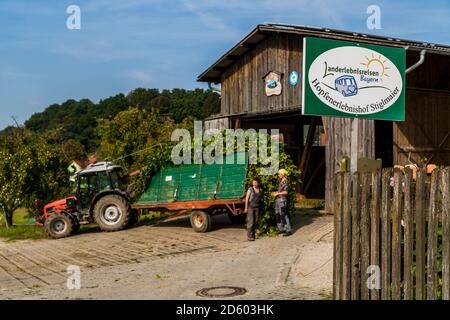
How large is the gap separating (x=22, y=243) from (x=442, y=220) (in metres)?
13.2

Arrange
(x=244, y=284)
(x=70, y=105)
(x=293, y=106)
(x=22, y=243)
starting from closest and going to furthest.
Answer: (x=244, y=284), (x=22, y=243), (x=293, y=106), (x=70, y=105)

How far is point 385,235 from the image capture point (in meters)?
6.18

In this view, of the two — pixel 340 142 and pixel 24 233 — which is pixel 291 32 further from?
pixel 24 233

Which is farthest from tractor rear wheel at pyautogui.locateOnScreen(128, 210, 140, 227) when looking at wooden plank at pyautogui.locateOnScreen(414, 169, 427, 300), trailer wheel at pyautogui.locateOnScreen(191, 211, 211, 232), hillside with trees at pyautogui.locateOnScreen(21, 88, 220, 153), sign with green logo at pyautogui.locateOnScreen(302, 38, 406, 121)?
hillside with trees at pyautogui.locateOnScreen(21, 88, 220, 153)

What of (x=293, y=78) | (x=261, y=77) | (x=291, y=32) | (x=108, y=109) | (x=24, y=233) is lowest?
(x=24, y=233)

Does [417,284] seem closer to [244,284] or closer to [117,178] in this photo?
[244,284]

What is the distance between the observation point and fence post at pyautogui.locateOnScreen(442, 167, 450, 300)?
18.2 ft

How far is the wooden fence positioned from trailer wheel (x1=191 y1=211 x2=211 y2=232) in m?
8.09

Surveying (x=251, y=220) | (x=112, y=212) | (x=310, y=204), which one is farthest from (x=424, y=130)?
(x=112, y=212)

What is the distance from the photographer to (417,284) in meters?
5.86

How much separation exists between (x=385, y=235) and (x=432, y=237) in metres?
0.59

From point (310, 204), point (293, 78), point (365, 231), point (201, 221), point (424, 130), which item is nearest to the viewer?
point (365, 231)

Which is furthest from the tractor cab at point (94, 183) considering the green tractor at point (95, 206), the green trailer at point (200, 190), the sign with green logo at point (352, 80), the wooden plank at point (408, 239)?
the wooden plank at point (408, 239)

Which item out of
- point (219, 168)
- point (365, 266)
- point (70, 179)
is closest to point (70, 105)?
point (70, 179)
